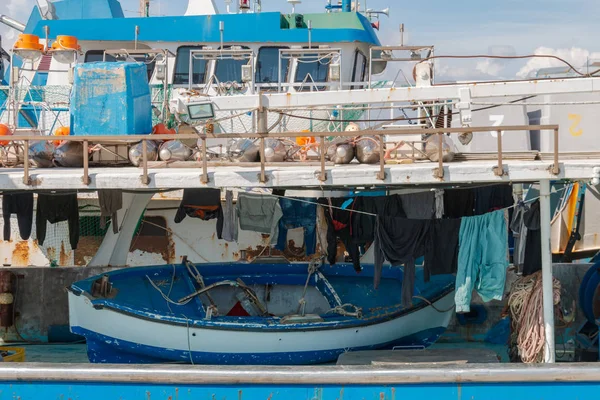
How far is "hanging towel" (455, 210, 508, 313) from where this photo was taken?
27.5 feet

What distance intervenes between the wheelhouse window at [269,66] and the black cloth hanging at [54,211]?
4527 mm

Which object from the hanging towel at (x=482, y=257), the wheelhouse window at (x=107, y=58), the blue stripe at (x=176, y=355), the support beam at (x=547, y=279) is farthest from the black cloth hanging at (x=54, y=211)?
the support beam at (x=547, y=279)

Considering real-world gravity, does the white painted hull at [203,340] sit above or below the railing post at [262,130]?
below

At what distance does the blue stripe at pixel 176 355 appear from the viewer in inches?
368

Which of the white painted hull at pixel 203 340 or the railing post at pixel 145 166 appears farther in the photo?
the white painted hull at pixel 203 340

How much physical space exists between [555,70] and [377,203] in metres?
6.65

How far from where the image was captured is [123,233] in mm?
11312

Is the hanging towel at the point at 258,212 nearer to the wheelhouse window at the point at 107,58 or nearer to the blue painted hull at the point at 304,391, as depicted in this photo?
the wheelhouse window at the point at 107,58

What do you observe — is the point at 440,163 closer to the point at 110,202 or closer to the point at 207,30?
the point at 110,202

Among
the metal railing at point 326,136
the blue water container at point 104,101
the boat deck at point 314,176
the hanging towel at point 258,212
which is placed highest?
the blue water container at point 104,101

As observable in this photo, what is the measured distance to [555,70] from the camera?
46.3 feet

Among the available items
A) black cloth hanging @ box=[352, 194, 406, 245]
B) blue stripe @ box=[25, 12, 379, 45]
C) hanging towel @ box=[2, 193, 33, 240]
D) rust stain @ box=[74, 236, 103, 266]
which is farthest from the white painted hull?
blue stripe @ box=[25, 12, 379, 45]

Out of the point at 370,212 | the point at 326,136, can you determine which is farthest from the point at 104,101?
the point at 370,212

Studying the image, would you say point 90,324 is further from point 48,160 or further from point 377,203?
point 377,203
